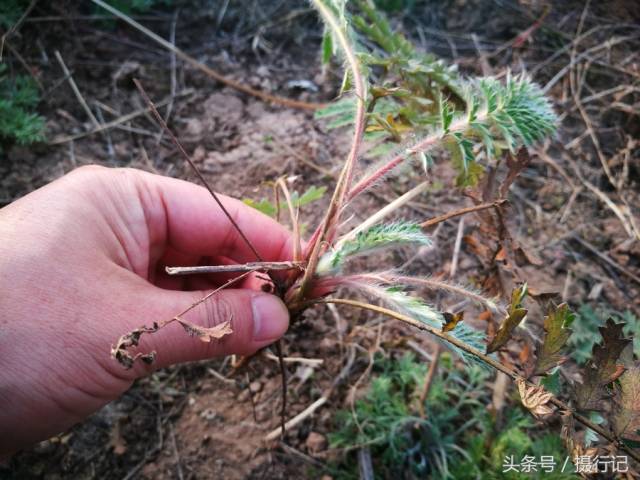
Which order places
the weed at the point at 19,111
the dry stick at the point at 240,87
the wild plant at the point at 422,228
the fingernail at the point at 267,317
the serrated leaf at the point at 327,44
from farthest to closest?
the dry stick at the point at 240,87, the weed at the point at 19,111, the serrated leaf at the point at 327,44, the fingernail at the point at 267,317, the wild plant at the point at 422,228

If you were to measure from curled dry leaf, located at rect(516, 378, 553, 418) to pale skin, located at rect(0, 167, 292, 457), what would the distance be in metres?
0.79

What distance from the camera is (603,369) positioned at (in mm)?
1204

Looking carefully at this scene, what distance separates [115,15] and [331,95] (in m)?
1.39

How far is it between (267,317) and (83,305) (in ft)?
1.80

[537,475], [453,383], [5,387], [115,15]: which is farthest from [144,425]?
[115,15]

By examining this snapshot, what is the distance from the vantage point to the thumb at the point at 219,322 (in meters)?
1.46

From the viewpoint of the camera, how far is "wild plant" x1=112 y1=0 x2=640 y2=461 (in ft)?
4.01

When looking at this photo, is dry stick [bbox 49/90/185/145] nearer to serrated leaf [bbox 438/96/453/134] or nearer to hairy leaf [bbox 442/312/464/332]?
serrated leaf [bbox 438/96/453/134]

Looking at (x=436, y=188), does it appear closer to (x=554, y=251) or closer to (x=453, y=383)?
(x=554, y=251)

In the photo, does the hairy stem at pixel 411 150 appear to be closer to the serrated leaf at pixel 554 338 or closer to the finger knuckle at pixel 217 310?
the finger knuckle at pixel 217 310

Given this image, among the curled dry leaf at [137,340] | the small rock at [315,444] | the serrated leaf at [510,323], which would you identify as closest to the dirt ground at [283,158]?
the small rock at [315,444]

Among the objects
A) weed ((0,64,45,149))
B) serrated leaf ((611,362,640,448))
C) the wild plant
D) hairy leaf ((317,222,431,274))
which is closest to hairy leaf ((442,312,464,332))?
the wild plant

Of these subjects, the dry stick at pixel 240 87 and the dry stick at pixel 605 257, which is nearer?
the dry stick at pixel 605 257

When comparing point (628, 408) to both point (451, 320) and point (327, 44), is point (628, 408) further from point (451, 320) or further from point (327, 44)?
point (327, 44)
